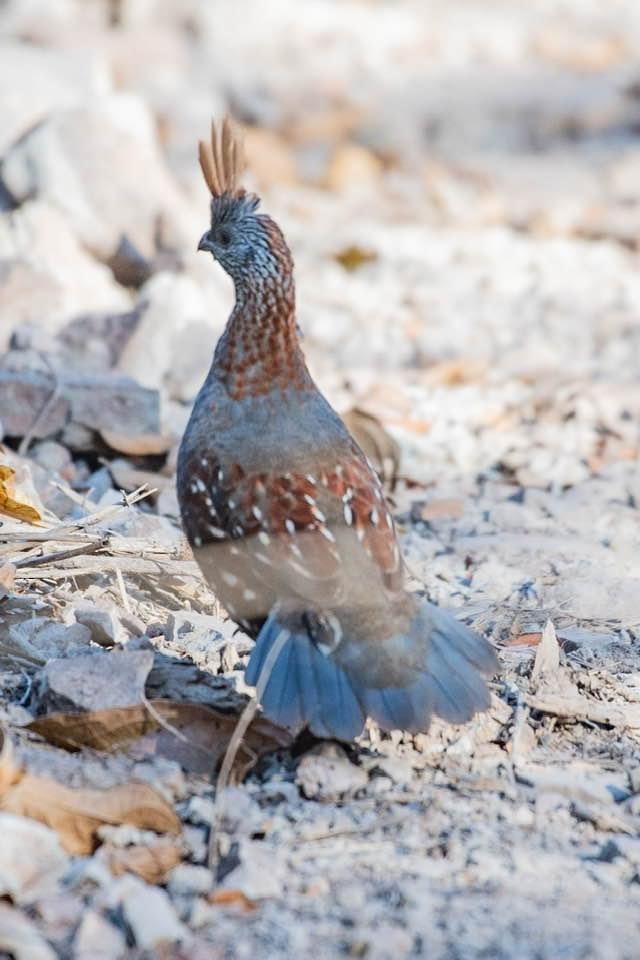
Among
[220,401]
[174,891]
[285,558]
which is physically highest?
[220,401]

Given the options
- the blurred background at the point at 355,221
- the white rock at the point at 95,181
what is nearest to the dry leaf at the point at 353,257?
the blurred background at the point at 355,221

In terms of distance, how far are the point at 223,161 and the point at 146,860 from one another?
2223 mm

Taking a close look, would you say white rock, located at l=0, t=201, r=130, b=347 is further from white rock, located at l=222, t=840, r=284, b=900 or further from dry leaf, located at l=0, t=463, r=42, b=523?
white rock, located at l=222, t=840, r=284, b=900

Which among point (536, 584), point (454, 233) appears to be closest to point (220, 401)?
point (536, 584)

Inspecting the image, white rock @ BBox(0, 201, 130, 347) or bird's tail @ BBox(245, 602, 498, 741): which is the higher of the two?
white rock @ BBox(0, 201, 130, 347)

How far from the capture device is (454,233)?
11055mm

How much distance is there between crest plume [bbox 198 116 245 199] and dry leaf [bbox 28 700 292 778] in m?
1.63

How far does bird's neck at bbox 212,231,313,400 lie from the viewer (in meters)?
4.21

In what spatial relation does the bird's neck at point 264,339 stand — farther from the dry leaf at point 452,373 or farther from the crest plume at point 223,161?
the dry leaf at point 452,373

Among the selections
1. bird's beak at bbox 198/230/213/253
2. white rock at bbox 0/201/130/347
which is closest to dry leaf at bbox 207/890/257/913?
bird's beak at bbox 198/230/213/253

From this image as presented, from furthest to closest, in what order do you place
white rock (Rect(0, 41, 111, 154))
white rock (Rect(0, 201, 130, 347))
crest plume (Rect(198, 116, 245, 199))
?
white rock (Rect(0, 41, 111, 154)) → white rock (Rect(0, 201, 130, 347)) → crest plume (Rect(198, 116, 245, 199))

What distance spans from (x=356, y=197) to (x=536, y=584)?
22.8 ft

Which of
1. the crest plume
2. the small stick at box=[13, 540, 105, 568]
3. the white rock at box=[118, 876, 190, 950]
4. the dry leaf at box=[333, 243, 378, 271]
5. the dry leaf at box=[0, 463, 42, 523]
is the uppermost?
the crest plume

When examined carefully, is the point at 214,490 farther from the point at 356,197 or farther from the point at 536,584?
the point at 356,197
